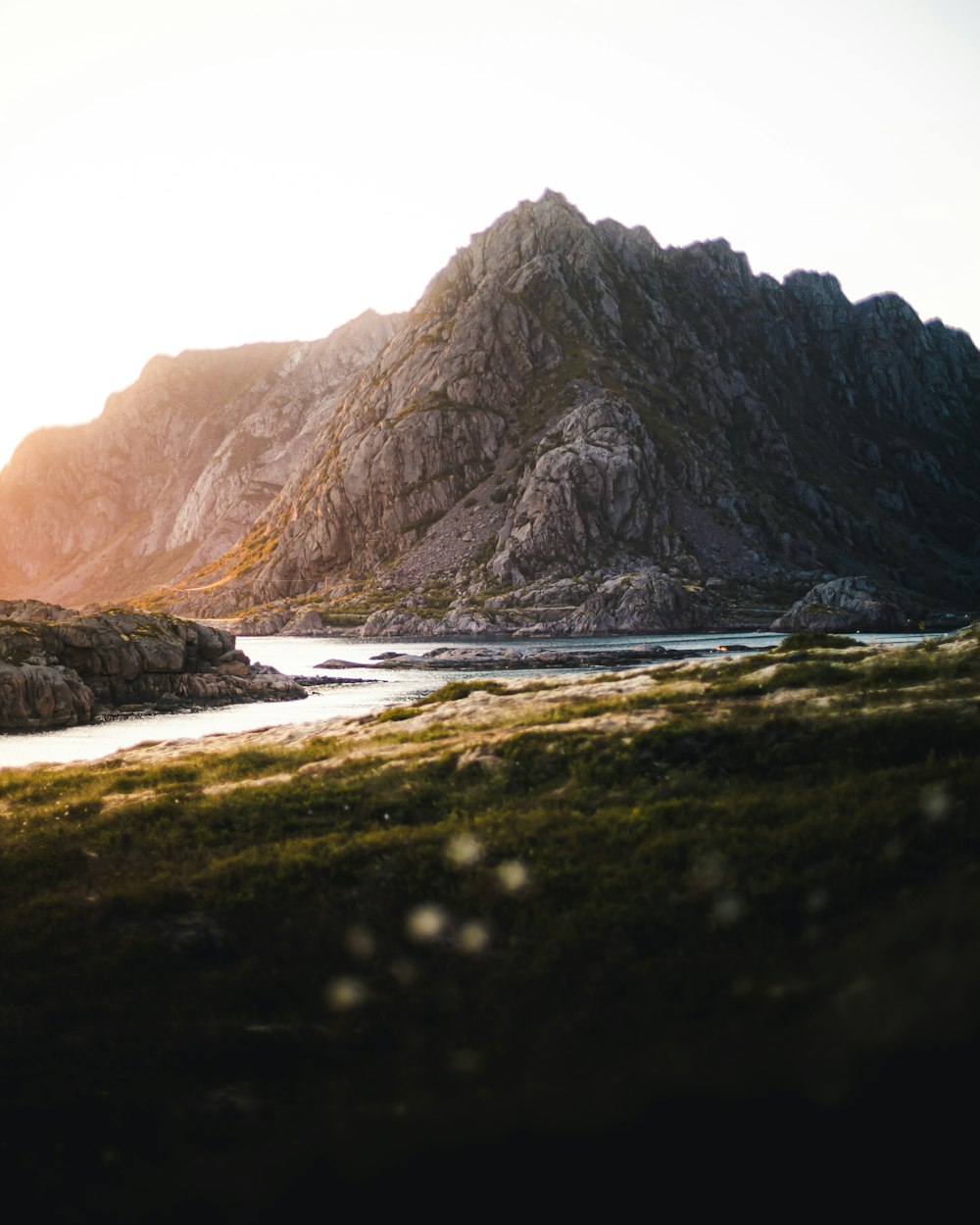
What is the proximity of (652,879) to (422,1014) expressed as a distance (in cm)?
430

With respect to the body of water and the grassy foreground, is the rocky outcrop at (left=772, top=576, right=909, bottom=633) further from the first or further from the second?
the grassy foreground

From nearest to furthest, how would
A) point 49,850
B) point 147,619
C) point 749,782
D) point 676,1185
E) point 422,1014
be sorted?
point 676,1185 → point 422,1014 → point 749,782 → point 49,850 → point 147,619

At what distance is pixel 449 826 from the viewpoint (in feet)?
52.9

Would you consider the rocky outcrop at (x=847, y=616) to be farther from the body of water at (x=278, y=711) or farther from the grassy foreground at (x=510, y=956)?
the grassy foreground at (x=510, y=956)

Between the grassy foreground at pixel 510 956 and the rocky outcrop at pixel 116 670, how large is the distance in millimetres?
71662

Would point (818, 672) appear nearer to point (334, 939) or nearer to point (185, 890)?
point (334, 939)

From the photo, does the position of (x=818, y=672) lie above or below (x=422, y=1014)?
above

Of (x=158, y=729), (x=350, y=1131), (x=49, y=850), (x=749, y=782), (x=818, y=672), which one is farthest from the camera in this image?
(x=158, y=729)

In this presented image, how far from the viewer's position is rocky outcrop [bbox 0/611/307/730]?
8500cm

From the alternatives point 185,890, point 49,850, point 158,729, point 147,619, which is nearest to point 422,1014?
point 185,890

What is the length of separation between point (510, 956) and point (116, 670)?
95.3 m

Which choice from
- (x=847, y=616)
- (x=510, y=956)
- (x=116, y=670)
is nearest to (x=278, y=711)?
(x=116, y=670)

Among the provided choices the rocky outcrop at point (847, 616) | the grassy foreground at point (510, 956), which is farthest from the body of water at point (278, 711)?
the rocky outcrop at point (847, 616)

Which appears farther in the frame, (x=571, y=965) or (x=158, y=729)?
(x=158, y=729)
